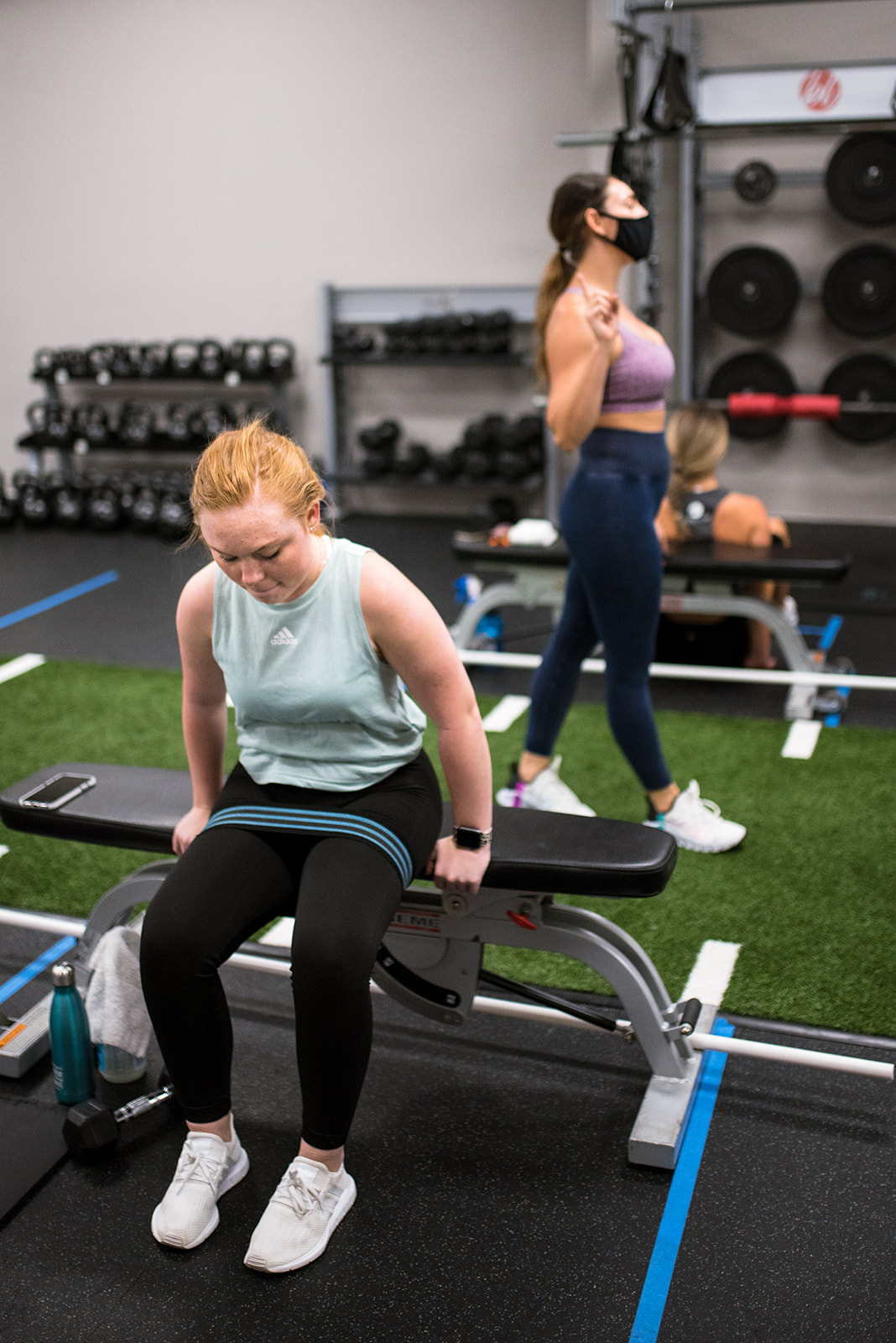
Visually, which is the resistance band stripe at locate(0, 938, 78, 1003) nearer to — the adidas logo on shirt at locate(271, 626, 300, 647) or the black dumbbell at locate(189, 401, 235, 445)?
the adidas logo on shirt at locate(271, 626, 300, 647)

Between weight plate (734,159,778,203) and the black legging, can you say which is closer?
the black legging

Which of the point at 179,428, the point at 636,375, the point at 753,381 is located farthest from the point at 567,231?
the point at 179,428

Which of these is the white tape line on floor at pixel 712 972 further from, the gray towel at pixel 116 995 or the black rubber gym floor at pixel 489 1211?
the gray towel at pixel 116 995

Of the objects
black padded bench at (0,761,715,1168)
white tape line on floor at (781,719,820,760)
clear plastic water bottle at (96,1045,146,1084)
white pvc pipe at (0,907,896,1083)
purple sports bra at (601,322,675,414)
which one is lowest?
white tape line on floor at (781,719,820,760)

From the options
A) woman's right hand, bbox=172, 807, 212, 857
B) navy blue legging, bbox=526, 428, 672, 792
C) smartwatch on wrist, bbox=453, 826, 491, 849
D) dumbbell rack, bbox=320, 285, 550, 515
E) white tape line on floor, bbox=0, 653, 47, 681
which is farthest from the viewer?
dumbbell rack, bbox=320, 285, 550, 515

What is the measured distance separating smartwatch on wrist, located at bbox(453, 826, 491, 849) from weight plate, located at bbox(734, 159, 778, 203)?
4902 millimetres

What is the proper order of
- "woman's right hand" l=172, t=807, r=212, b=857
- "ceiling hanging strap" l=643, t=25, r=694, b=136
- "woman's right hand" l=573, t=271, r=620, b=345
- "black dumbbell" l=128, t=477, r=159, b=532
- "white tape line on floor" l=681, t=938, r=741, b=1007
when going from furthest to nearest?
"black dumbbell" l=128, t=477, r=159, b=532, "ceiling hanging strap" l=643, t=25, r=694, b=136, "woman's right hand" l=573, t=271, r=620, b=345, "white tape line on floor" l=681, t=938, r=741, b=1007, "woman's right hand" l=172, t=807, r=212, b=857

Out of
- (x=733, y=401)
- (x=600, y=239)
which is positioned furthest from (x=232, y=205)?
(x=600, y=239)

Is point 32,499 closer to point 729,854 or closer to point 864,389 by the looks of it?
point 864,389

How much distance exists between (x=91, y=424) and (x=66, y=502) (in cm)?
51

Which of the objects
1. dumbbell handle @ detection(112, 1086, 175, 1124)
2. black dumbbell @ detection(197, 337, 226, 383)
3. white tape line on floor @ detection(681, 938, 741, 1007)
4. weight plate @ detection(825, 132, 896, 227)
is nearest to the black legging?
dumbbell handle @ detection(112, 1086, 175, 1124)

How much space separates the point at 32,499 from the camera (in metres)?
6.73

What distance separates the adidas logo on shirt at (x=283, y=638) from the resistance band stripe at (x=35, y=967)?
0.95 m

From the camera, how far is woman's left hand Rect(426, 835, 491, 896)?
1.79m
